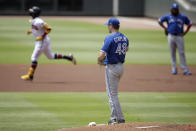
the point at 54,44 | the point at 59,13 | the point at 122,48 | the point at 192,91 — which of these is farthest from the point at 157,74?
the point at 59,13

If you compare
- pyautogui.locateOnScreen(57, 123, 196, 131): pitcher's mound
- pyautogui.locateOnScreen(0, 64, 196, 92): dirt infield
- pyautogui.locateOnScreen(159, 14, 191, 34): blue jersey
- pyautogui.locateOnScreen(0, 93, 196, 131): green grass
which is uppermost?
pyautogui.locateOnScreen(159, 14, 191, 34): blue jersey

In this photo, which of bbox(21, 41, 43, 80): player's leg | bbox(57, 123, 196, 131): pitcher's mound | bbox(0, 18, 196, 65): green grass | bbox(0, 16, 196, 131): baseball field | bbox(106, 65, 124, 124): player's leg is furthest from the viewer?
bbox(0, 18, 196, 65): green grass

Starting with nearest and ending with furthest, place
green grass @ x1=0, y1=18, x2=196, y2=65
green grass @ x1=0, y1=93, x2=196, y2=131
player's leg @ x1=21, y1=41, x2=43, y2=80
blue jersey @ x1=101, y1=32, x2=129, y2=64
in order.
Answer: blue jersey @ x1=101, y1=32, x2=129, y2=64 < green grass @ x1=0, y1=93, x2=196, y2=131 < player's leg @ x1=21, y1=41, x2=43, y2=80 < green grass @ x1=0, y1=18, x2=196, y2=65

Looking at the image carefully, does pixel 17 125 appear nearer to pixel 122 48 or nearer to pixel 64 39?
pixel 122 48

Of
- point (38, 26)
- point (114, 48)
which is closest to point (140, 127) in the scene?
point (114, 48)

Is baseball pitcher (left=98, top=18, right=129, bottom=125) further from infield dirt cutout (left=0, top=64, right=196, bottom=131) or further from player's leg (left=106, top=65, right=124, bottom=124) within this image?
infield dirt cutout (left=0, top=64, right=196, bottom=131)

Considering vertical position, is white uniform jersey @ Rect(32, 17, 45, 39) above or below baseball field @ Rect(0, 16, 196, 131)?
above

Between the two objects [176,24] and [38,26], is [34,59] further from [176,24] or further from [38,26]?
[176,24]

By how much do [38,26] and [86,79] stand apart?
2.29 m

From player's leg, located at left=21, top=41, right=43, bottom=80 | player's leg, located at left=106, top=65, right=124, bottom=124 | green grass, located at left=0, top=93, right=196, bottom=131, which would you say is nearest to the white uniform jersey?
player's leg, located at left=21, top=41, right=43, bottom=80

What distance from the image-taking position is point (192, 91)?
586 inches

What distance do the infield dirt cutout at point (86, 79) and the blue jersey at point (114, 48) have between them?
179 inches

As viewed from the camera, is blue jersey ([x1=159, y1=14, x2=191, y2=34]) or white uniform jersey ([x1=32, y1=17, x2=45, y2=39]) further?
blue jersey ([x1=159, y1=14, x2=191, y2=34])

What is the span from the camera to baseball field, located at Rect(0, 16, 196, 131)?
442 inches
